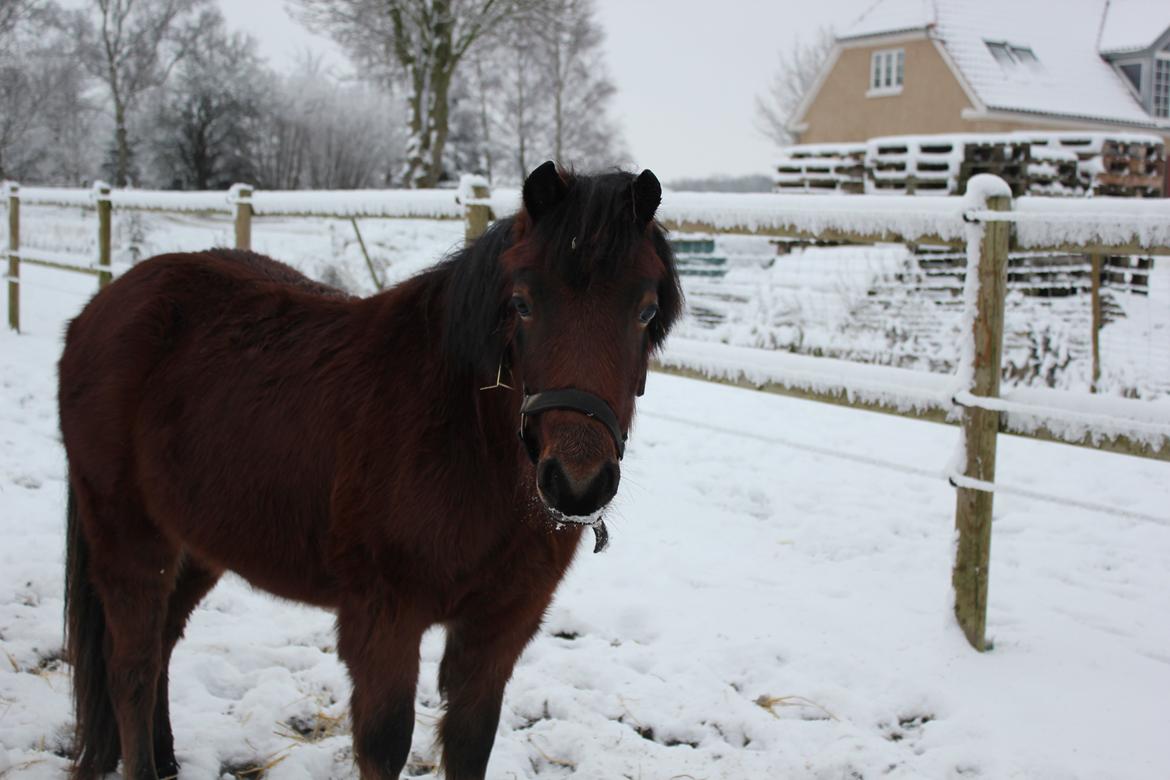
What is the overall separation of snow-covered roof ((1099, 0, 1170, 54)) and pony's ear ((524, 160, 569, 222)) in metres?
31.3

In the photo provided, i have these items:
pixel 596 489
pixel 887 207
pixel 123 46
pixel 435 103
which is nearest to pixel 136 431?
pixel 596 489

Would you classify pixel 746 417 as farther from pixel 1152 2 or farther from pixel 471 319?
pixel 1152 2

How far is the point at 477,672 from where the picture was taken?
225cm

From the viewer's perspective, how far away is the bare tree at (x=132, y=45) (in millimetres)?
29172

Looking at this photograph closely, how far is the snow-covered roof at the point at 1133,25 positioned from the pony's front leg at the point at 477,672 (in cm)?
3151

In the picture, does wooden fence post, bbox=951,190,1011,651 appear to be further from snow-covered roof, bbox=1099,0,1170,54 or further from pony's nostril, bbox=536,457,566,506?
snow-covered roof, bbox=1099,0,1170,54

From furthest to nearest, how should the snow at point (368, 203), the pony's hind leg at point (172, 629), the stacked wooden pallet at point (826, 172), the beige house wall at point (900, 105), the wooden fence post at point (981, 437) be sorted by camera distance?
the beige house wall at point (900, 105) → the stacked wooden pallet at point (826, 172) → the snow at point (368, 203) → the wooden fence post at point (981, 437) → the pony's hind leg at point (172, 629)

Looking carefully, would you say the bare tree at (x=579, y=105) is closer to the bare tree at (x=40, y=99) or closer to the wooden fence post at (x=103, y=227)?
the bare tree at (x=40, y=99)

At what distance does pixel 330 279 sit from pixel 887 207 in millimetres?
7506

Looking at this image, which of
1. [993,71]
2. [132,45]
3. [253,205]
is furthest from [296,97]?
[253,205]

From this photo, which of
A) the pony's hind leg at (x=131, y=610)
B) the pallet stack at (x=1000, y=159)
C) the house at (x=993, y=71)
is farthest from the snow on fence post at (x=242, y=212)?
the house at (x=993, y=71)

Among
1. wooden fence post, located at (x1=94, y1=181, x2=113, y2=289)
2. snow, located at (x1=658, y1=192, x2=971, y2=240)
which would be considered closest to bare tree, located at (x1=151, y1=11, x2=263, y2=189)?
wooden fence post, located at (x1=94, y1=181, x2=113, y2=289)

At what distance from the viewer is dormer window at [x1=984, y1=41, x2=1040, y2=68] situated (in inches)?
974

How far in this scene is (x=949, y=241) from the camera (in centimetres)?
346
